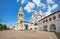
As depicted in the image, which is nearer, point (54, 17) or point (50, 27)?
point (54, 17)

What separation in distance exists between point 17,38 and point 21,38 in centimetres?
88

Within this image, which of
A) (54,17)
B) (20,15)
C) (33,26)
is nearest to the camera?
(54,17)

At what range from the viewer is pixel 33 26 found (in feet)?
196

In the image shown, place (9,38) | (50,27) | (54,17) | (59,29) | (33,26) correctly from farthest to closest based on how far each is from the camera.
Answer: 1. (33,26)
2. (50,27)
3. (54,17)
4. (59,29)
5. (9,38)

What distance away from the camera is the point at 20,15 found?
7638 centimetres

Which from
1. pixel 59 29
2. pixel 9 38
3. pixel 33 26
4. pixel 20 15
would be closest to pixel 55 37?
pixel 59 29

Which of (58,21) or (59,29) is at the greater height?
(58,21)

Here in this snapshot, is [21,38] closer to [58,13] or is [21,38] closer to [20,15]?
[58,13]

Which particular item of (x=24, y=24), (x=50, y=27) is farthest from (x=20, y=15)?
(x=50, y=27)

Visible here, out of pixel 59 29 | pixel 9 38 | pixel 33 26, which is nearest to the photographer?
pixel 9 38

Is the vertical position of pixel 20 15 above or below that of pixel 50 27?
above

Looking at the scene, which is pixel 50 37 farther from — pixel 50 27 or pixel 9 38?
pixel 50 27

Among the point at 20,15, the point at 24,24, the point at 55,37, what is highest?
the point at 20,15

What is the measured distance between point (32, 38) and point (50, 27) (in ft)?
47.5
